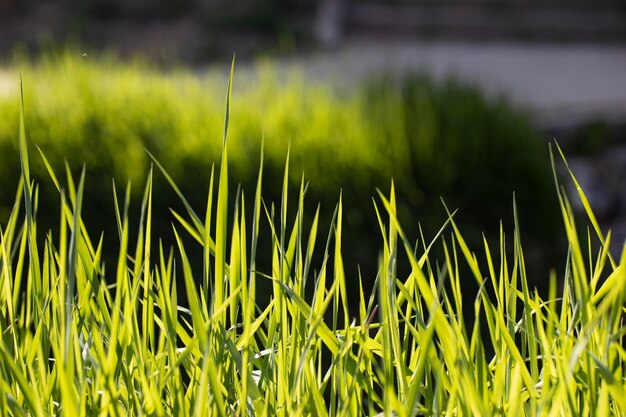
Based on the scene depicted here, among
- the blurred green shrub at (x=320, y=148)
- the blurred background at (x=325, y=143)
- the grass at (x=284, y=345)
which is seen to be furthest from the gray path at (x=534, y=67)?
the grass at (x=284, y=345)

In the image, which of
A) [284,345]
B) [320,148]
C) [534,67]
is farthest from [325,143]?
[534,67]

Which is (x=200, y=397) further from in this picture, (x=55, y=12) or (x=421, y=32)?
(x=55, y=12)

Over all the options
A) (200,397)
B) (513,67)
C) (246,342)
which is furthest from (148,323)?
(513,67)

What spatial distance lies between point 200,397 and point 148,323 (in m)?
0.24

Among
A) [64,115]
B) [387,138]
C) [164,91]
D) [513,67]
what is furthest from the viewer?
[513,67]

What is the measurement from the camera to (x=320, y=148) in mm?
2693

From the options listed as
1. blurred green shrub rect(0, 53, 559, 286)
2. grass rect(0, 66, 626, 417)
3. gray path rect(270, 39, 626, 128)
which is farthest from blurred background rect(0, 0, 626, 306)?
grass rect(0, 66, 626, 417)

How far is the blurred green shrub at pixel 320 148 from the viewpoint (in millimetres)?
2680

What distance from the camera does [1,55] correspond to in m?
8.74

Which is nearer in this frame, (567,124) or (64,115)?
(64,115)

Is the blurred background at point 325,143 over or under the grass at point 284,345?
under

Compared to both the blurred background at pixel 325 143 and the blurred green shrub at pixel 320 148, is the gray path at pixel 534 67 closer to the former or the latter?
→ the blurred background at pixel 325 143

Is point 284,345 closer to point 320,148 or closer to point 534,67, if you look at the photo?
point 320,148

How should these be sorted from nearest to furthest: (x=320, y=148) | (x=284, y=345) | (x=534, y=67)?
(x=284, y=345)
(x=320, y=148)
(x=534, y=67)
